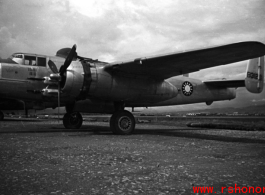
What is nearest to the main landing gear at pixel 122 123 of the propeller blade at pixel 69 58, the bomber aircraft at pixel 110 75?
the bomber aircraft at pixel 110 75

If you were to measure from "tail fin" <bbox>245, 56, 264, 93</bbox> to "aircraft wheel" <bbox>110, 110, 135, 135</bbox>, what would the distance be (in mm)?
8471

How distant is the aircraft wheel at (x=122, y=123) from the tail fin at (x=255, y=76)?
333 inches

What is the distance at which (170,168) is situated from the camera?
390 cm

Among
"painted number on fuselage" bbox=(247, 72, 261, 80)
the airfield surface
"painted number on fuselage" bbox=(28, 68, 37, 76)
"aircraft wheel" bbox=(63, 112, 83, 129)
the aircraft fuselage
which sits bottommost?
the airfield surface

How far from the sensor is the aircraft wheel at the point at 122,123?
386 inches

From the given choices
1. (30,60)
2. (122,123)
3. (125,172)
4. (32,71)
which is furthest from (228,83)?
(125,172)

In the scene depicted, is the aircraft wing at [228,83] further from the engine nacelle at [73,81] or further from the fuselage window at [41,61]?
the fuselage window at [41,61]

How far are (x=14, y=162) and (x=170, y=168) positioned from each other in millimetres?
2780

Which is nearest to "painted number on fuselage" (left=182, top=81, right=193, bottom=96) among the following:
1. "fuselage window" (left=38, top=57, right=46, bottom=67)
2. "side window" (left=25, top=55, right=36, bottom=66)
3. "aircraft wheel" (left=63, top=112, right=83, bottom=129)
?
"aircraft wheel" (left=63, top=112, right=83, bottom=129)

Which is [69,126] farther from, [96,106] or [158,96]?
[158,96]

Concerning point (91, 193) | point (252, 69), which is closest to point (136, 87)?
point (91, 193)

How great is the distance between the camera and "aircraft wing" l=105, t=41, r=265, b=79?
7.54 m

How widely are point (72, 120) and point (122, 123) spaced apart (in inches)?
192

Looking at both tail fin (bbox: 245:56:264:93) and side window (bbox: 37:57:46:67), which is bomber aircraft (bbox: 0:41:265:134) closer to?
side window (bbox: 37:57:46:67)
